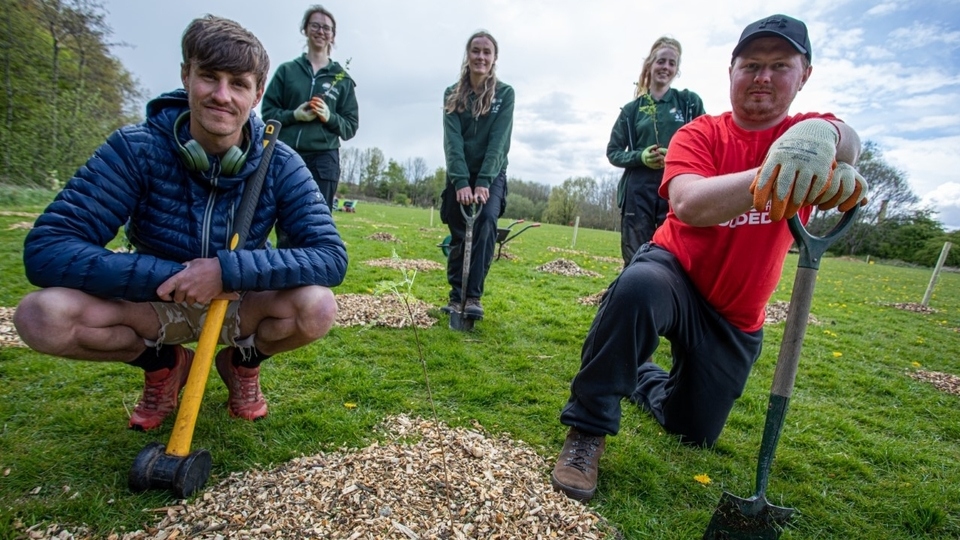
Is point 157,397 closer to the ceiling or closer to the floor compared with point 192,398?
closer to the floor

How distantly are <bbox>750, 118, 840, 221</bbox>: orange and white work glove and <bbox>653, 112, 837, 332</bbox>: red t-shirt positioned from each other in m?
0.62

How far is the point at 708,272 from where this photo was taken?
8.17ft

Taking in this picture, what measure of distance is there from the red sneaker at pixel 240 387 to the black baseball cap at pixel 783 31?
3060 millimetres

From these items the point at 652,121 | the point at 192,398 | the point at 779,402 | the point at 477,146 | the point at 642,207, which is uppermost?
the point at 652,121

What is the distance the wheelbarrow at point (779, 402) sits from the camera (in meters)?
1.79

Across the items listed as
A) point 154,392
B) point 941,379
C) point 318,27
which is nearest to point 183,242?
point 154,392

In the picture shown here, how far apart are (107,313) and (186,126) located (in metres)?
0.92

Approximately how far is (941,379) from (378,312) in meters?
6.03

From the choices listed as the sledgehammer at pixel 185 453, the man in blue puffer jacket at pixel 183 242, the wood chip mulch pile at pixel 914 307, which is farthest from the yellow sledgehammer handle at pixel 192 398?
the wood chip mulch pile at pixel 914 307

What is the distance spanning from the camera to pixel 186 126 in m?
2.16

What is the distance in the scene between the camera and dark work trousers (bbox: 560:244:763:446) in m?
2.21

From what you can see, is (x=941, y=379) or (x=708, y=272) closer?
(x=708, y=272)

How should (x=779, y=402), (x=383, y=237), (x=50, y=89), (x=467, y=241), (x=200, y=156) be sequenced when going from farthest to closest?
(x=50, y=89) → (x=383, y=237) → (x=467, y=241) → (x=200, y=156) → (x=779, y=402)

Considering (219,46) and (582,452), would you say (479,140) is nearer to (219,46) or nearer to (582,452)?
(219,46)
